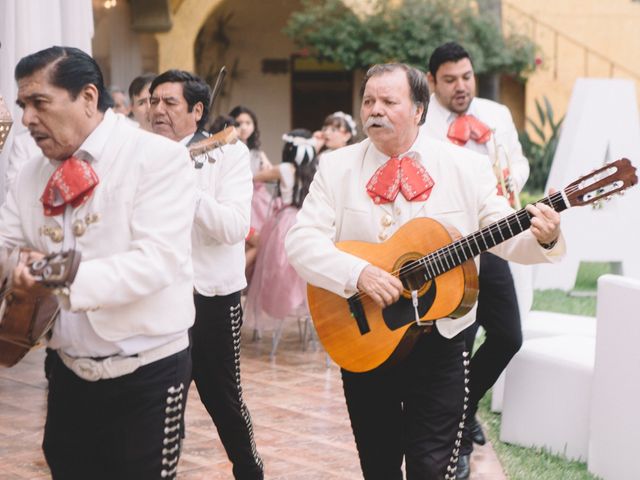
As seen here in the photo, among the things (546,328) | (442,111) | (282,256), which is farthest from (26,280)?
(282,256)

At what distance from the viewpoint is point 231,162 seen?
4379 mm

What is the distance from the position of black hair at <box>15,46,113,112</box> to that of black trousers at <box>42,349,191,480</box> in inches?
31.7

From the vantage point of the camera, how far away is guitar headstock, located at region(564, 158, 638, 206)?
327 cm

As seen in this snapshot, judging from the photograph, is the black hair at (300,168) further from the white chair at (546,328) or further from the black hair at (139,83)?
the black hair at (139,83)

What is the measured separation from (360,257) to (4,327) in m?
1.29

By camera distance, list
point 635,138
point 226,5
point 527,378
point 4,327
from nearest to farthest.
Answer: point 4,327 → point 527,378 → point 635,138 → point 226,5

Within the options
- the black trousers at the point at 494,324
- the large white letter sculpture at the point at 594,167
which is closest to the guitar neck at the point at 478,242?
the black trousers at the point at 494,324

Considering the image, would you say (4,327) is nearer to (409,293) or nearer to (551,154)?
(409,293)

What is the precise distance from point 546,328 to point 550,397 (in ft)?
3.41

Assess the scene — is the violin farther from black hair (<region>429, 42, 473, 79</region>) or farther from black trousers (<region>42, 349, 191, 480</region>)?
black trousers (<region>42, 349, 191, 480</region>)

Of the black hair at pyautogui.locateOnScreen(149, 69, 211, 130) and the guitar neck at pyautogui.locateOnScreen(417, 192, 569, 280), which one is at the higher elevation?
the black hair at pyautogui.locateOnScreen(149, 69, 211, 130)

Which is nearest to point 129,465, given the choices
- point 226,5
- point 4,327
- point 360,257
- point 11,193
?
point 4,327

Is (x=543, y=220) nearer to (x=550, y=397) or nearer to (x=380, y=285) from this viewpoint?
(x=380, y=285)

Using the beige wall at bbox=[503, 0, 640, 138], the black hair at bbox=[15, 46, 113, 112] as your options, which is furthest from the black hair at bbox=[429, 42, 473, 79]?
the beige wall at bbox=[503, 0, 640, 138]
